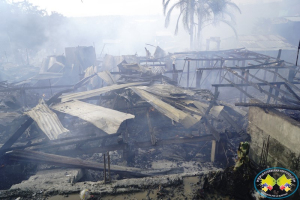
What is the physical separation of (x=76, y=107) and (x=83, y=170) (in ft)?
8.58

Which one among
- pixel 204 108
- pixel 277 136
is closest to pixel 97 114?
pixel 204 108

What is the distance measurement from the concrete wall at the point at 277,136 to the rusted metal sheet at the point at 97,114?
349 cm

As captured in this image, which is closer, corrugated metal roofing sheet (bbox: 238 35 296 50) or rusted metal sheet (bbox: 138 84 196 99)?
rusted metal sheet (bbox: 138 84 196 99)

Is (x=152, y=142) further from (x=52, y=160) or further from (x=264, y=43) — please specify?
(x=264, y=43)

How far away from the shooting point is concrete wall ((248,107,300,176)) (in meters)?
3.84

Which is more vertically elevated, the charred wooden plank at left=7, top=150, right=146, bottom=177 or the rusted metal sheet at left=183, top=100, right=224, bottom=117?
the rusted metal sheet at left=183, top=100, right=224, bottom=117

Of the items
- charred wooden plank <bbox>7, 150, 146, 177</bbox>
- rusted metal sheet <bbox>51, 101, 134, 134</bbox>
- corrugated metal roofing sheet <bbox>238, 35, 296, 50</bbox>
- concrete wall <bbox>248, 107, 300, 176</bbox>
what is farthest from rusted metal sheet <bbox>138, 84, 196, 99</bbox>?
corrugated metal roofing sheet <bbox>238, 35, 296, 50</bbox>

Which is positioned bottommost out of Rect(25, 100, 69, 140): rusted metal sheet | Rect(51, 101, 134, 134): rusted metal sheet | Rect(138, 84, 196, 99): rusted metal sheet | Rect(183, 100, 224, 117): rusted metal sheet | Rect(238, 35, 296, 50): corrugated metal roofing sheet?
Rect(25, 100, 69, 140): rusted metal sheet

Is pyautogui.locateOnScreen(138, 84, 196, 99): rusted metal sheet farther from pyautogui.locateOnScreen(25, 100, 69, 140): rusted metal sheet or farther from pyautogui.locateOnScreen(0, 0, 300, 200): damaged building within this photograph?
pyautogui.locateOnScreen(25, 100, 69, 140): rusted metal sheet

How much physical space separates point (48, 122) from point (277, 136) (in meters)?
6.18

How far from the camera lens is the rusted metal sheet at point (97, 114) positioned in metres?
4.70

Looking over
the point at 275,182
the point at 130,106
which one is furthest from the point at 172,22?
the point at 275,182

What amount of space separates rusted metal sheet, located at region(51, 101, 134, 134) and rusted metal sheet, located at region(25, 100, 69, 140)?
1.45ft

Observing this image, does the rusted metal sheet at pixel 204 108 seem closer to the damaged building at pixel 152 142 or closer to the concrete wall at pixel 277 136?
the damaged building at pixel 152 142
